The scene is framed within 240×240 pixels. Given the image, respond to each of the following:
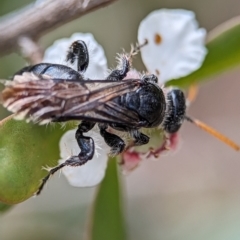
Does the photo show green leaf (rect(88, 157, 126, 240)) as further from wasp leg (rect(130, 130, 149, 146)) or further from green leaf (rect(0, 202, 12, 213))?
green leaf (rect(0, 202, 12, 213))

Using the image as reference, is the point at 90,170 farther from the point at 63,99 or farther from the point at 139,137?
the point at 63,99

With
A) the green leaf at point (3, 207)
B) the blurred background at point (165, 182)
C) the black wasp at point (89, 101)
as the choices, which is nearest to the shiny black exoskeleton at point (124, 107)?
the black wasp at point (89, 101)

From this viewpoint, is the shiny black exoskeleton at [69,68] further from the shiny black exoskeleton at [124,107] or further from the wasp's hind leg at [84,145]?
the wasp's hind leg at [84,145]

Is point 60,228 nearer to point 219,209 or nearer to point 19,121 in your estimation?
point 219,209

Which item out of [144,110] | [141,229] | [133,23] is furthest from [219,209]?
[144,110]

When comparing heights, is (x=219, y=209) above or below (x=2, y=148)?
below

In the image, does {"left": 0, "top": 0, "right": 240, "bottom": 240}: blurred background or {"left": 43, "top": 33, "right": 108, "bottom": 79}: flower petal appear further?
{"left": 0, "top": 0, "right": 240, "bottom": 240}: blurred background

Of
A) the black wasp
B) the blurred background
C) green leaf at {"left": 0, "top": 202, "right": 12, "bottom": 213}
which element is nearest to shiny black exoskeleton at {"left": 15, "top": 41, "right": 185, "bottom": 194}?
the black wasp
